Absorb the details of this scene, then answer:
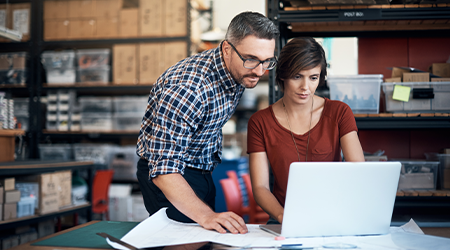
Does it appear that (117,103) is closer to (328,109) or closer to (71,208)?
(71,208)

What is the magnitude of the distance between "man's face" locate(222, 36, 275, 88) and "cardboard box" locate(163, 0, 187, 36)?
2546 mm

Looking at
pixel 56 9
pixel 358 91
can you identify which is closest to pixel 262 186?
pixel 358 91

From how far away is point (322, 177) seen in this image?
0.82 meters

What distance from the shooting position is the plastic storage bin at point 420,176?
66.2 inches

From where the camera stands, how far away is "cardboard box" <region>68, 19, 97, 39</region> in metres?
3.82

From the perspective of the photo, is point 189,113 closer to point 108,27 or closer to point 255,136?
point 255,136

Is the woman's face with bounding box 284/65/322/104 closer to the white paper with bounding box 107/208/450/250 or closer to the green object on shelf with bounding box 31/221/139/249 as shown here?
the white paper with bounding box 107/208/450/250

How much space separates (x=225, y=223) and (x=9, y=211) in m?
1.84

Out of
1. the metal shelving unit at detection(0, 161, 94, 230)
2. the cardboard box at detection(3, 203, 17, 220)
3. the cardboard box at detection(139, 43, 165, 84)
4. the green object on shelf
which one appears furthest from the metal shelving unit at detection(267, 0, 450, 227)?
the cardboard box at detection(139, 43, 165, 84)

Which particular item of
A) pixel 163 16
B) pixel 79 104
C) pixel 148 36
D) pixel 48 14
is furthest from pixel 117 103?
pixel 48 14

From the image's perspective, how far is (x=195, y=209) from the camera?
3.41 feet

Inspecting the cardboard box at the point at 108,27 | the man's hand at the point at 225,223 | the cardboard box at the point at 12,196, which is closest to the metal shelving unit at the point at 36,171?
the cardboard box at the point at 12,196

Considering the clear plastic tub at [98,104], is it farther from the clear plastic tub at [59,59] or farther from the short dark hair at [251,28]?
the short dark hair at [251,28]

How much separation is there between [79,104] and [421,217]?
3389 millimetres
